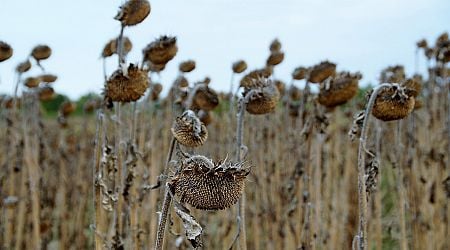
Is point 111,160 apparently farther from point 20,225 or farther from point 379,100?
point 20,225

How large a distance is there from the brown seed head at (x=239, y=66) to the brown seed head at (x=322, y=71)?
0.62m

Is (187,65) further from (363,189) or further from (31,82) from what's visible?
(363,189)

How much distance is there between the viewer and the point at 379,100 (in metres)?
1.85

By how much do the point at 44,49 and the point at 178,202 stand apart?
2.03 meters

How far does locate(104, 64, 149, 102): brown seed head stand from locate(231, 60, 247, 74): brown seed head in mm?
1226

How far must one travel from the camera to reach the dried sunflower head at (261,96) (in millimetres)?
2219

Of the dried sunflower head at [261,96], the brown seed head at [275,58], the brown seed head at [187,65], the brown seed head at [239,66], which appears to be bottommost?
the dried sunflower head at [261,96]

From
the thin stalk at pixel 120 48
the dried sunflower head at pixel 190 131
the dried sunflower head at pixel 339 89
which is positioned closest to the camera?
the dried sunflower head at pixel 190 131

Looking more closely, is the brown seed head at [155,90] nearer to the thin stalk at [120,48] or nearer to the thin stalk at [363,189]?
the thin stalk at [120,48]

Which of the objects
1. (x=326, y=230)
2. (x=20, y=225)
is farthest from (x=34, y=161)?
(x=326, y=230)

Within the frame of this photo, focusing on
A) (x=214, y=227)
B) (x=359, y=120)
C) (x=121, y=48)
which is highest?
(x=121, y=48)

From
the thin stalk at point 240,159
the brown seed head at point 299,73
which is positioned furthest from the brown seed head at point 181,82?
the thin stalk at point 240,159

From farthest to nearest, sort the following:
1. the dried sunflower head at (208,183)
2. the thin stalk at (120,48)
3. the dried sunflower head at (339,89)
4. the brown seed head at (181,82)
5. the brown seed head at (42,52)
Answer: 1. the brown seed head at (42,52)
2. the brown seed head at (181,82)
3. the dried sunflower head at (339,89)
4. the thin stalk at (120,48)
5. the dried sunflower head at (208,183)

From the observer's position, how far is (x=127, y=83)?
80.9 inches
